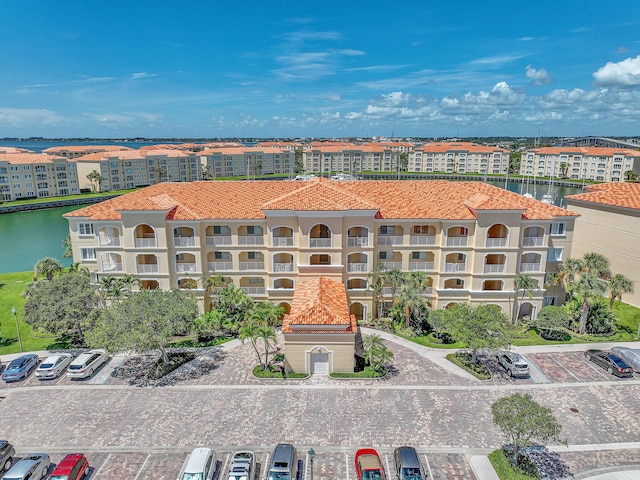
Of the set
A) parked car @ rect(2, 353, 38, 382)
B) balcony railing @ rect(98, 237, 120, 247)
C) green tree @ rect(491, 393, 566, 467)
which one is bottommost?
parked car @ rect(2, 353, 38, 382)

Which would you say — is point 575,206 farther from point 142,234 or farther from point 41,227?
point 41,227

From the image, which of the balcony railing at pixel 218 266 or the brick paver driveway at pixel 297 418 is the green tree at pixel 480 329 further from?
the balcony railing at pixel 218 266

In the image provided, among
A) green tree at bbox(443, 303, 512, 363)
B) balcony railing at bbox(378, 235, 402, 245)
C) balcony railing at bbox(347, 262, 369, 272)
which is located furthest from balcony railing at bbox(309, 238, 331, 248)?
green tree at bbox(443, 303, 512, 363)

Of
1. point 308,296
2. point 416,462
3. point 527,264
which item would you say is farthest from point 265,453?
point 527,264

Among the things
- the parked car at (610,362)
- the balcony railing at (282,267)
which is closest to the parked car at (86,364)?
the balcony railing at (282,267)

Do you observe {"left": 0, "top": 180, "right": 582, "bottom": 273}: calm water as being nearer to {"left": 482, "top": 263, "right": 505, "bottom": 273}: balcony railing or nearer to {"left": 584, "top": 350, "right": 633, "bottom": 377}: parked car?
{"left": 482, "top": 263, "right": 505, "bottom": 273}: balcony railing

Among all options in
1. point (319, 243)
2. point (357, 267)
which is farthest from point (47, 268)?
point (357, 267)
